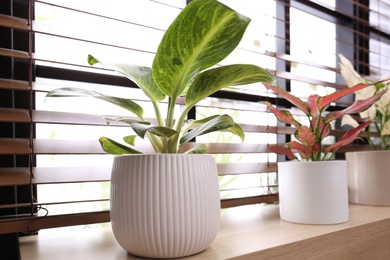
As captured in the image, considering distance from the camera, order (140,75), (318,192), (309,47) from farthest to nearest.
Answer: (309,47) < (318,192) < (140,75)

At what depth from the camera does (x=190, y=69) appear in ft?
2.08

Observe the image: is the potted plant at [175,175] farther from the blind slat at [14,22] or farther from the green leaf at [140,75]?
the blind slat at [14,22]

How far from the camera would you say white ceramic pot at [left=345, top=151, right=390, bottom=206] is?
1.15 meters

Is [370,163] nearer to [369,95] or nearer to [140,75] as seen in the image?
[369,95]

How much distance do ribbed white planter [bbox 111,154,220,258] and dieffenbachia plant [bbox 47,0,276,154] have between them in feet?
0.19

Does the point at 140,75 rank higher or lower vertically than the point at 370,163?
higher

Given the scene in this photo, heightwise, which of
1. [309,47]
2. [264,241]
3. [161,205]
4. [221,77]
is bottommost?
[264,241]

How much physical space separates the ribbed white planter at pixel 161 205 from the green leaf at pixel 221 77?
12cm

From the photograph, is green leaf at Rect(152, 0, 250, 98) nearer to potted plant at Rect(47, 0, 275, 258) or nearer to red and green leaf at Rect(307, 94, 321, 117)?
potted plant at Rect(47, 0, 275, 258)

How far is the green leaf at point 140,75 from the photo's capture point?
26.6 inches

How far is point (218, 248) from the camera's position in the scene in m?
0.71

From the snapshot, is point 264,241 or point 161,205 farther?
point 264,241

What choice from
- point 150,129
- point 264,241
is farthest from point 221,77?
point 264,241

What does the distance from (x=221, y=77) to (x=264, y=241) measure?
361mm
